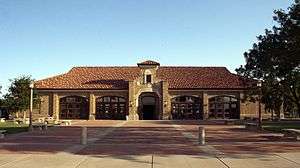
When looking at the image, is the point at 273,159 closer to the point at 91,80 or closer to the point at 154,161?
the point at 154,161

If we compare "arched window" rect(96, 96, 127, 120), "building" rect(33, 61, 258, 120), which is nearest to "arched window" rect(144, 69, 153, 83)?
"building" rect(33, 61, 258, 120)

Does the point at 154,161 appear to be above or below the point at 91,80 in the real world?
below

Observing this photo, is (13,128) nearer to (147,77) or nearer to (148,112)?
(147,77)

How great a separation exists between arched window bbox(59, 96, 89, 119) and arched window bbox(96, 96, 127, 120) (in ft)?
5.67

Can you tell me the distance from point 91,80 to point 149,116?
9481 millimetres

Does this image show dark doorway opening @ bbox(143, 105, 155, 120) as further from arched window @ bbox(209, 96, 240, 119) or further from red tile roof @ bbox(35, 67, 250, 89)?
arched window @ bbox(209, 96, 240, 119)

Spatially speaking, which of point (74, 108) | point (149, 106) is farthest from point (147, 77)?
point (74, 108)

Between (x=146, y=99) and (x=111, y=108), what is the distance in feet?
15.9

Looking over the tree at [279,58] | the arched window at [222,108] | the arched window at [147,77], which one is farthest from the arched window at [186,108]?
the tree at [279,58]

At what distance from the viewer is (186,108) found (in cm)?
6431

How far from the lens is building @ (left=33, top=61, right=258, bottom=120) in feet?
209

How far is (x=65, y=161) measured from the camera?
51.2 feet

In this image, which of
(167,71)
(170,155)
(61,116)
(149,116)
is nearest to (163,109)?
(149,116)

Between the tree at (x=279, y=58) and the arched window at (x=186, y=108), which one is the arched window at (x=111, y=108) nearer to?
the arched window at (x=186, y=108)
